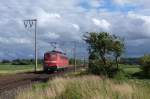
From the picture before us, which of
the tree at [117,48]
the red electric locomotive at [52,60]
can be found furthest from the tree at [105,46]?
the red electric locomotive at [52,60]

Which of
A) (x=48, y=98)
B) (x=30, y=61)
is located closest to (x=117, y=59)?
(x=48, y=98)

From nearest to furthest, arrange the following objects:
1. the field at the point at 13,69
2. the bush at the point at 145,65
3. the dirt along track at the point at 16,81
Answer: the dirt along track at the point at 16,81 → the bush at the point at 145,65 → the field at the point at 13,69

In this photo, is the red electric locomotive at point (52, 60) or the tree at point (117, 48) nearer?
the tree at point (117, 48)

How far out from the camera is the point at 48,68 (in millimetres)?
71438

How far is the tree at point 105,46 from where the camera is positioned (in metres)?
47.4

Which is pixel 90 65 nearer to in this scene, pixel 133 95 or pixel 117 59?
pixel 117 59

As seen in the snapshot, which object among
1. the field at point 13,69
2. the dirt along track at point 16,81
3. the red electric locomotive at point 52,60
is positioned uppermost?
the red electric locomotive at point 52,60

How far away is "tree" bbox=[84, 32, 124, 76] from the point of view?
4738 cm

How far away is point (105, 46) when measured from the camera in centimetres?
4778

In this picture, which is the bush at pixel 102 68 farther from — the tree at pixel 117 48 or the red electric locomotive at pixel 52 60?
the red electric locomotive at pixel 52 60

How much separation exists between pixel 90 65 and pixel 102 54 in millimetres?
2314

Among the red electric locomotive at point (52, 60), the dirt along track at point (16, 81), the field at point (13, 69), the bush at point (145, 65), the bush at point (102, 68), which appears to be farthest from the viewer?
the field at point (13, 69)

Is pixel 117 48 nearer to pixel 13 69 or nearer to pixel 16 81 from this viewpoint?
pixel 16 81

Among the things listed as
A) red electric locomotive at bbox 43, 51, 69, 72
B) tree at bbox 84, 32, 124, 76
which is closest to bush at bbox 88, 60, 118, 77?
tree at bbox 84, 32, 124, 76
